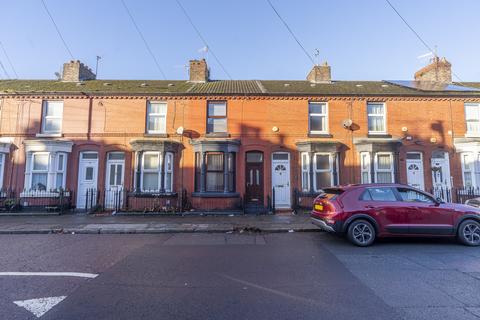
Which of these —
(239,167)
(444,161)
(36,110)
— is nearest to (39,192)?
(36,110)

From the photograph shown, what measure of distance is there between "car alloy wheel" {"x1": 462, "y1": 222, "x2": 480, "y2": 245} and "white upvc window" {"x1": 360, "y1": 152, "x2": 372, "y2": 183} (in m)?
6.64

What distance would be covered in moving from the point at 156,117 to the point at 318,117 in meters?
8.88

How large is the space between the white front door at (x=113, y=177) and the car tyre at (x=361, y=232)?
11.1 metres

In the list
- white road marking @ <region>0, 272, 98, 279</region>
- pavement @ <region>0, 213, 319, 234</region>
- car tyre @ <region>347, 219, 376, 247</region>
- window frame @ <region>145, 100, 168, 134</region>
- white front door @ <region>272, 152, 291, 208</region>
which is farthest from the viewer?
window frame @ <region>145, 100, 168, 134</region>

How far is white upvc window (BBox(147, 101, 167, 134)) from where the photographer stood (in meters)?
14.6

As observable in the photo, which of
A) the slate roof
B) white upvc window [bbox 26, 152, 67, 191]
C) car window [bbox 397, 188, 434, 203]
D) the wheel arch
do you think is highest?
the slate roof

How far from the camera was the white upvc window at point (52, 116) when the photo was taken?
14.4 m

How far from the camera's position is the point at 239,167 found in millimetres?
14117

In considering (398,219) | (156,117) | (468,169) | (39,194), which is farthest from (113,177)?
(468,169)

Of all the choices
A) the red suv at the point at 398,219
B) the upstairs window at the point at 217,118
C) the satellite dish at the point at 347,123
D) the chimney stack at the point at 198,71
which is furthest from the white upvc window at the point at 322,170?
the chimney stack at the point at 198,71

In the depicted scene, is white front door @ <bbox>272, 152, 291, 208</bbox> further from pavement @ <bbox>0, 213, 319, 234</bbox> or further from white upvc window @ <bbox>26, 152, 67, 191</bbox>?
white upvc window @ <bbox>26, 152, 67, 191</bbox>

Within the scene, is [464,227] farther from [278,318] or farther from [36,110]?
[36,110]

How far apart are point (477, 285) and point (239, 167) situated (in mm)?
10549

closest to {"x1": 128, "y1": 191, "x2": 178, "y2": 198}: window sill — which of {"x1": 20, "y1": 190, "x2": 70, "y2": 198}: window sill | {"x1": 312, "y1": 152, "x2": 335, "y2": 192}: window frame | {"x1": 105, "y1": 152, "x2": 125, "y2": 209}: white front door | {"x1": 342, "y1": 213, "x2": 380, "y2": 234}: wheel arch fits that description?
{"x1": 105, "y1": 152, "x2": 125, "y2": 209}: white front door
